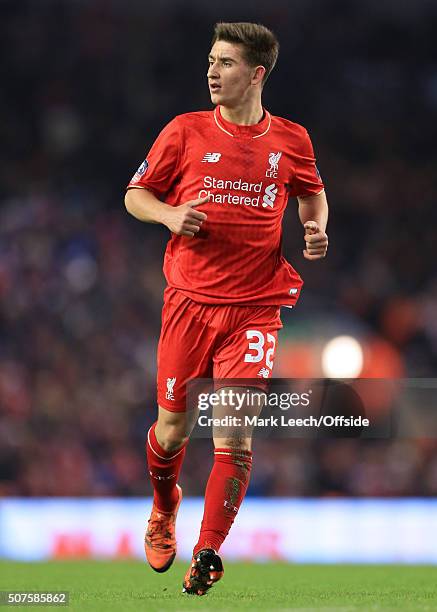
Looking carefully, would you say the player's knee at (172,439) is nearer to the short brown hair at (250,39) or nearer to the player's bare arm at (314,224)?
the player's bare arm at (314,224)

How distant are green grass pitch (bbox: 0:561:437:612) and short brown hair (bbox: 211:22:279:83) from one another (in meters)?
2.50

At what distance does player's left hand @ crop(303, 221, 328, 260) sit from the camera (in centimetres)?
600

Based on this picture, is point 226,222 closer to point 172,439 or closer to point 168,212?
point 168,212

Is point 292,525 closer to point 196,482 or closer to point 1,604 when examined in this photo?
point 196,482

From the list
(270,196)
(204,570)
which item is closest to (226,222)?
(270,196)

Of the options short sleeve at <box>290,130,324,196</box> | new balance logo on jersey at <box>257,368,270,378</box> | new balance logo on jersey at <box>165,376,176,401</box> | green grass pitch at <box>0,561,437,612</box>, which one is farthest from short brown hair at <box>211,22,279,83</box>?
green grass pitch at <box>0,561,437,612</box>

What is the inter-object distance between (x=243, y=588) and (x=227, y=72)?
8.48 feet

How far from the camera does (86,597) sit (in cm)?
581

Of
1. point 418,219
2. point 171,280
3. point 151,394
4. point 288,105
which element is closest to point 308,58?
point 288,105

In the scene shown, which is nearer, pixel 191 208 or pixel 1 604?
pixel 1 604

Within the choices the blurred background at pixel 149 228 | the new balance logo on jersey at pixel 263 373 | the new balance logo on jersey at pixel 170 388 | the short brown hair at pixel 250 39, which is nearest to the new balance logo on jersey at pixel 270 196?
the short brown hair at pixel 250 39

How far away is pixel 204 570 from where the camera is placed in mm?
5473

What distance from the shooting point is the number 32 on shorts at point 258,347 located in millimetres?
5875

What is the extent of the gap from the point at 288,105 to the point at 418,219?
271 centimetres
